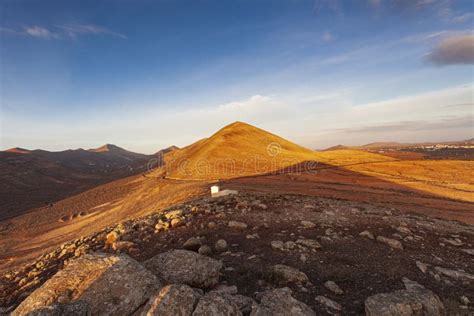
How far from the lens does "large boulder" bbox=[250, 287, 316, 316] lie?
→ 344cm

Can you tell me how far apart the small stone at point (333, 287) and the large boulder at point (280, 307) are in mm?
974

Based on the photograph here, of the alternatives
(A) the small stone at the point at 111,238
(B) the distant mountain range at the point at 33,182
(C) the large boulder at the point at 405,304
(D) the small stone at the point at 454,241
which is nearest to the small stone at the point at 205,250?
(A) the small stone at the point at 111,238

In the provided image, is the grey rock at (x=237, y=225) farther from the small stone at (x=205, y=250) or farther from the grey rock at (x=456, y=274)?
the grey rock at (x=456, y=274)

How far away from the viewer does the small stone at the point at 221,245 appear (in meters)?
6.10

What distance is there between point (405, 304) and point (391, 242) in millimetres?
3181

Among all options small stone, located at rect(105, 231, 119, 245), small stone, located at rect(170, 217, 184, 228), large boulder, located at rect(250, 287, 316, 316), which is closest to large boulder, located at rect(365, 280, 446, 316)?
large boulder, located at rect(250, 287, 316, 316)

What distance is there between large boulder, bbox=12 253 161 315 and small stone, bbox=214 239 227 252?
7.68ft

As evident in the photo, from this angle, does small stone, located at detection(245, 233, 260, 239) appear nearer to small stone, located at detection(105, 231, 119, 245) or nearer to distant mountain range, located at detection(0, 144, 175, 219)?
small stone, located at detection(105, 231, 119, 245)

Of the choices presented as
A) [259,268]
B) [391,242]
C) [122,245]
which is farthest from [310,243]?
[122,245]

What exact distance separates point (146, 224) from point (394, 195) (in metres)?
15.2

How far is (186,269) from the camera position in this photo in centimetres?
441

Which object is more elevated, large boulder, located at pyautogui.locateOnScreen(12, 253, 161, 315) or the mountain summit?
the mountain summit

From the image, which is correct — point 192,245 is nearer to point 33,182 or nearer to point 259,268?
point 259,268

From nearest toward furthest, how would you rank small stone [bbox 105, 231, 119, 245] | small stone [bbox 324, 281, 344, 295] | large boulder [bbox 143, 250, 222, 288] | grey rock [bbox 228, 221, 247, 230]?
large boulder [bbox 143, 250, 222, 288] → small stone [bbox 324, 281, 344, 295] → small stone [bbox 105, 231, 119, 245] → grey rock [bbox 228, 221, 247, 230]
